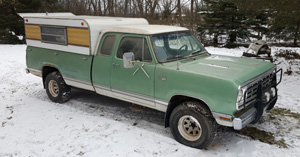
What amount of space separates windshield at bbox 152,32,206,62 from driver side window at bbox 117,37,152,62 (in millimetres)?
192

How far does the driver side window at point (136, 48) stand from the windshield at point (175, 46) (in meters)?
0.19

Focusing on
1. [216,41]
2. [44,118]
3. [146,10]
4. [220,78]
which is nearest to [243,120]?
[220,78]

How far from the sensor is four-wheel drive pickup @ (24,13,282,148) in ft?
13.7

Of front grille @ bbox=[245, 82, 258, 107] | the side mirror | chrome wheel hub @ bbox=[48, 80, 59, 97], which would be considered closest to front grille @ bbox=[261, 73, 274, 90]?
front grille @ bbox=[245, 82, 258, 107]

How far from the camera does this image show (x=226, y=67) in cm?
465

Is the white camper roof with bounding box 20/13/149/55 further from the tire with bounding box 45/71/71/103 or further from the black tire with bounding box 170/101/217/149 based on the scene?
the black tire with bounding box 170/101/217/149

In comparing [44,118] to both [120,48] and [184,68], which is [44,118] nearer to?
[120,48]

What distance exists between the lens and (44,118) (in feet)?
19.3

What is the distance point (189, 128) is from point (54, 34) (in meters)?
4.09

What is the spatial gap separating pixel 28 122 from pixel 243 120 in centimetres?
445

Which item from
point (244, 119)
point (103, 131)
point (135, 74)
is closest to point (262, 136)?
point (244, 119)

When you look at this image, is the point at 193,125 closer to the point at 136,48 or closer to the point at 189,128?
the point at 189,128

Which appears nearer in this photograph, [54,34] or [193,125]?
[193,125]

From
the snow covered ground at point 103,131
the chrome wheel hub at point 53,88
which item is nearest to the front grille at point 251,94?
the snow covered ground at point 103,131
